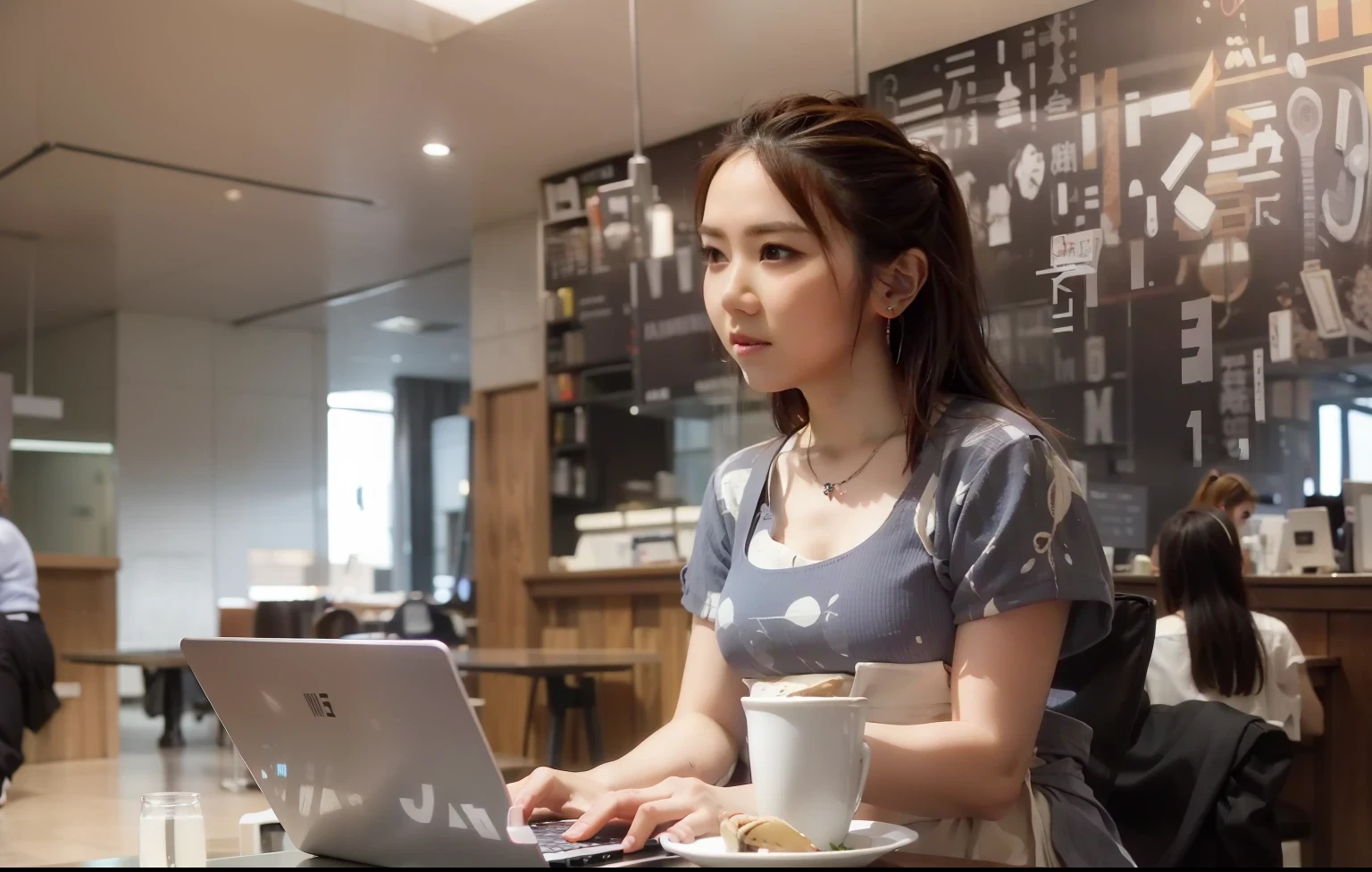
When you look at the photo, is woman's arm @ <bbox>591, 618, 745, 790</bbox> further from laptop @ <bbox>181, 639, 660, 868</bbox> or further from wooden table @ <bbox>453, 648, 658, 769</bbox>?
wooden table @ <bbox>453, 648, 658, 769</bbox>

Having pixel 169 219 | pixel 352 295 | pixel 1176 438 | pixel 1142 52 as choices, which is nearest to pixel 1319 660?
pixel 1176 438

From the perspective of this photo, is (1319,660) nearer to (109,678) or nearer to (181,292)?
(109,678)

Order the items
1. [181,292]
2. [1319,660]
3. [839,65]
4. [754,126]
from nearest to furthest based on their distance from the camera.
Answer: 1. [754,126]
2. [1319,660]
3. [839,65]
4. [181,292]

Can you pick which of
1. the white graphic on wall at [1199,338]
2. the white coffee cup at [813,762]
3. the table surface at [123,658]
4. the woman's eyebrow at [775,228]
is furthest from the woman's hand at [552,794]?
the table surface at [123,658]

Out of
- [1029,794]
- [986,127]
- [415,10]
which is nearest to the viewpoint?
[1029,794]

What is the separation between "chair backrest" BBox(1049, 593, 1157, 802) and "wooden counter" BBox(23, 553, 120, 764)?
731 centimetres

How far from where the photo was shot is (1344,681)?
3.44 m

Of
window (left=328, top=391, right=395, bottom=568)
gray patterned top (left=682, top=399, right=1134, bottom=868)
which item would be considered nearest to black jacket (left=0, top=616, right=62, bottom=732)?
gray patterned top (left=682, top=399, right=1134, bottom=868)

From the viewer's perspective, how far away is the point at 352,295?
1053 cm

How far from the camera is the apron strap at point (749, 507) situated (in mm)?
1323

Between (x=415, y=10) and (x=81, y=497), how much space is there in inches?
263

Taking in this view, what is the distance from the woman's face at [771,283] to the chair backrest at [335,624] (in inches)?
228

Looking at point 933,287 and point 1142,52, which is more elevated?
point 1142,52

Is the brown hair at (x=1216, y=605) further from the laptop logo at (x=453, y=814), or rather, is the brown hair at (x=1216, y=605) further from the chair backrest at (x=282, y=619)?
the chair backrest at (x=282, y=619)
